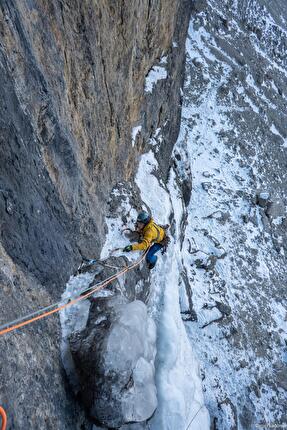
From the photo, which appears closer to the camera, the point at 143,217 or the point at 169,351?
the point at 169,351

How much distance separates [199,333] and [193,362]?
3166 mm

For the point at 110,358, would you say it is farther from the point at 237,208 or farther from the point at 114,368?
the point at 237,208

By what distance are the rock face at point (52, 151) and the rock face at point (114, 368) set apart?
315 mm

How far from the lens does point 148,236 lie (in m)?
7.58

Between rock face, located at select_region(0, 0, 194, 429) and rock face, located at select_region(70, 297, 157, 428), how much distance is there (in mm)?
315

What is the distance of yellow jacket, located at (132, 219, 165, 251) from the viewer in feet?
24.1

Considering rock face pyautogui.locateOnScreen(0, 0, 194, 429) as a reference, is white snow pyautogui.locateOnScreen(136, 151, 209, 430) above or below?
below

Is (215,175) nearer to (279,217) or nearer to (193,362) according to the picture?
(279,217)

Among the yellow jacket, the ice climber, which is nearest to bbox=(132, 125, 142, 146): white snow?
the ice climber

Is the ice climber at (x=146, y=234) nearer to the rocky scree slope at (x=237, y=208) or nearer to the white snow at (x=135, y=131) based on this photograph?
the white snow at (x=135, y=131)

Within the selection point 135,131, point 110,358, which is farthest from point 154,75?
point 110,358

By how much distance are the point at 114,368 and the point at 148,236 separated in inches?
143

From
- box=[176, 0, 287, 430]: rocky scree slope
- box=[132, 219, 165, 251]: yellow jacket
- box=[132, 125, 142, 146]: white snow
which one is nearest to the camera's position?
box=[132, 219, 165, 251]: yellow jacket

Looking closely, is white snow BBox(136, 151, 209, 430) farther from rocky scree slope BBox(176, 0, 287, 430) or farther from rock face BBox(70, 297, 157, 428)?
rocky scree slope BBox(176, 0, 287, 430)
